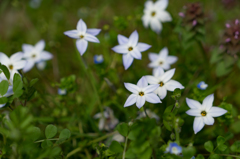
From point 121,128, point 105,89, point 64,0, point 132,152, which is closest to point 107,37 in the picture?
point 105,89

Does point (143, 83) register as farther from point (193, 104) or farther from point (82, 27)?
point (82, 27)

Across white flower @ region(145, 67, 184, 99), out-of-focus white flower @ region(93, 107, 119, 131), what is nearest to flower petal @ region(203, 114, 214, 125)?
white flower @ region(145, 67, 184, 99)

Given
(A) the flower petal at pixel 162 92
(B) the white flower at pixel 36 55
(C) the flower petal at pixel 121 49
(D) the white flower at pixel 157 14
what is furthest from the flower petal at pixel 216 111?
(B) the white flower at pixel 36 55

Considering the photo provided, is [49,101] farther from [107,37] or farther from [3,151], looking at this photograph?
[3,151]

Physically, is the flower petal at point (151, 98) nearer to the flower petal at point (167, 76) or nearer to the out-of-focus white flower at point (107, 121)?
the flower petal at point (167, 76)

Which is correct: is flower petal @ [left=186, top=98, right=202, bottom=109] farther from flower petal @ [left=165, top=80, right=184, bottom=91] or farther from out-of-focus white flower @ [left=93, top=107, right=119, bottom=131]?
out-of-focus white flower @ [left=93, top=107, right=119, bottom=131]
